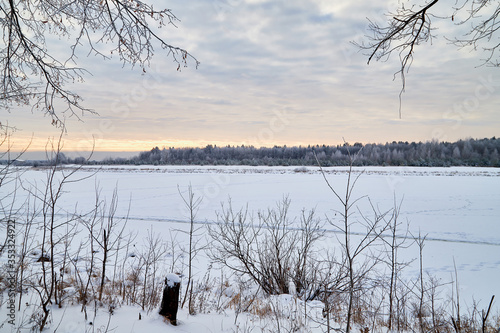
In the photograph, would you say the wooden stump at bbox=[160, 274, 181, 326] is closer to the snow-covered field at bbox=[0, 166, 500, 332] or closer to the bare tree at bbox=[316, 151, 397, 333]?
the snow-covered field at bbox=[0, 166, 500, 332]

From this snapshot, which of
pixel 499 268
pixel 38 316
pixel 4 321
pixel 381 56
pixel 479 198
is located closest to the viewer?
pixel 4 321

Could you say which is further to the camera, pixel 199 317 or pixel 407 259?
pixel 407 259

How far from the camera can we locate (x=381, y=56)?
4.12 metres

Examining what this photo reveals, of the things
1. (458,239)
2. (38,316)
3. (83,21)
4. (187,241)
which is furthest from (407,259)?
(83,21)

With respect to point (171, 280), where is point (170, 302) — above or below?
below

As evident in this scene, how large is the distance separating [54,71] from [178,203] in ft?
48.4

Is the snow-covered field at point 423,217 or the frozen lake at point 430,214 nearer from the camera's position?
the snow-covered field at point 423,217

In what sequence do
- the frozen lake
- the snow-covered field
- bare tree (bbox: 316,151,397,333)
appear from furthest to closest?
the frozen lake → the snow-covered field → bare tree (bbox: 316,151,397,333)

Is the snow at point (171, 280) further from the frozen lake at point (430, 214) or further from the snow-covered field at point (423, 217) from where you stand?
the frozen lake at point (430, 214)

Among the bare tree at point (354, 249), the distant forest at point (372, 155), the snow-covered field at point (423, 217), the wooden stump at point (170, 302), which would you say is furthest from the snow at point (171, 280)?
the distant forest at point (372, 155)

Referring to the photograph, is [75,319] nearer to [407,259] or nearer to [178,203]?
[407,259]

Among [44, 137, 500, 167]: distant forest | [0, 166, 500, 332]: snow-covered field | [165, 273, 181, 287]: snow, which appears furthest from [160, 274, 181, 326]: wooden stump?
[44, 137, 500, 167]: distant forest

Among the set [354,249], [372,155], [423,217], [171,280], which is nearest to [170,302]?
[171,280]

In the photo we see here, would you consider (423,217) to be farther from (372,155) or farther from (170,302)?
(372,155)
